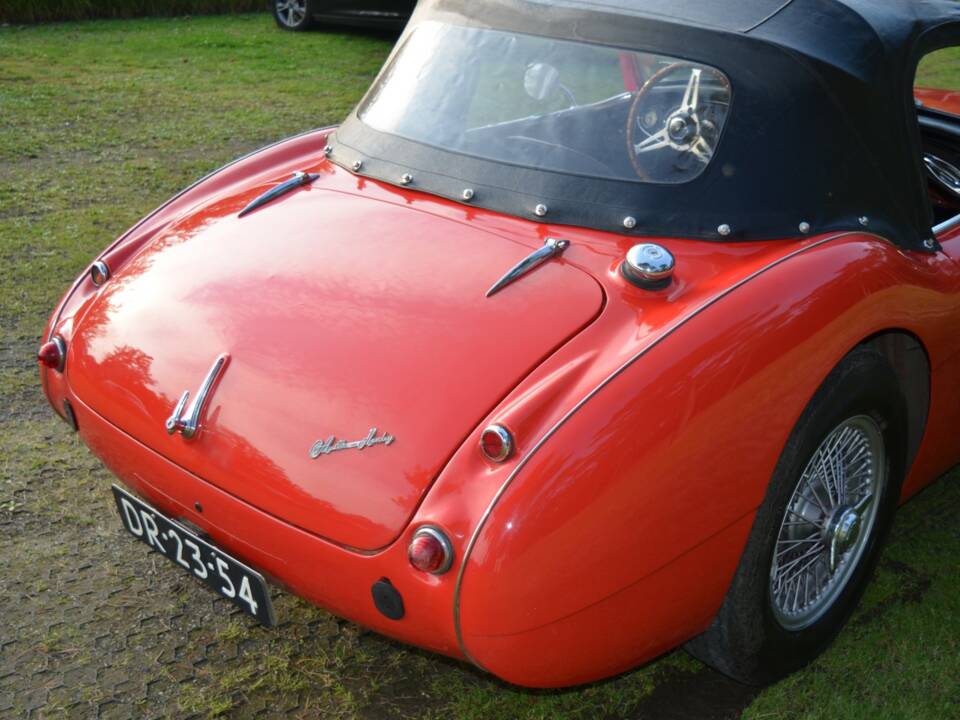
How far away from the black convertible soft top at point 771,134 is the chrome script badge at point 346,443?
882 millimetres

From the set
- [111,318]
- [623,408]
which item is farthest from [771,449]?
[111,318]

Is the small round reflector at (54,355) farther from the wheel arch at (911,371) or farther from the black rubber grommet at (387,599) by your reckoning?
the wheel arch at (911,371)

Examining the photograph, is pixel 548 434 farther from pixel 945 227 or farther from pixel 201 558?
pixel 945 227

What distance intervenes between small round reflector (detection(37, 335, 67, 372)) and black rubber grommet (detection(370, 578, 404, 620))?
4.11 ft

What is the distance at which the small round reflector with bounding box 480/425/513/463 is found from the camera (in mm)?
2162

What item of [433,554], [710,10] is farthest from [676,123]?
[433,554]

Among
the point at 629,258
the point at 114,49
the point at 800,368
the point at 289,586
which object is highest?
the point at 629,258

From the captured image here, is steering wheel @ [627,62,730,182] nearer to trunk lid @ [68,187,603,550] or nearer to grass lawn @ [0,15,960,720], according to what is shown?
trunk lid @ [68,187,603,550]

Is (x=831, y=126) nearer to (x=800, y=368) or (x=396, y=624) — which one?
(x=800, y=368)

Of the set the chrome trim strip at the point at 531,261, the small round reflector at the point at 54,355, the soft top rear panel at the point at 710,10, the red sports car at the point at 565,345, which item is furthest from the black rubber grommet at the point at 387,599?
the soft top rear panel at the point at 710,10

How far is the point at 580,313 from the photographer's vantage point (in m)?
2.48

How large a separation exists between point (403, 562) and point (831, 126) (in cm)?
169

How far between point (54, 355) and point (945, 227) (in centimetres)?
264

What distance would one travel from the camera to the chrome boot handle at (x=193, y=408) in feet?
8.11
